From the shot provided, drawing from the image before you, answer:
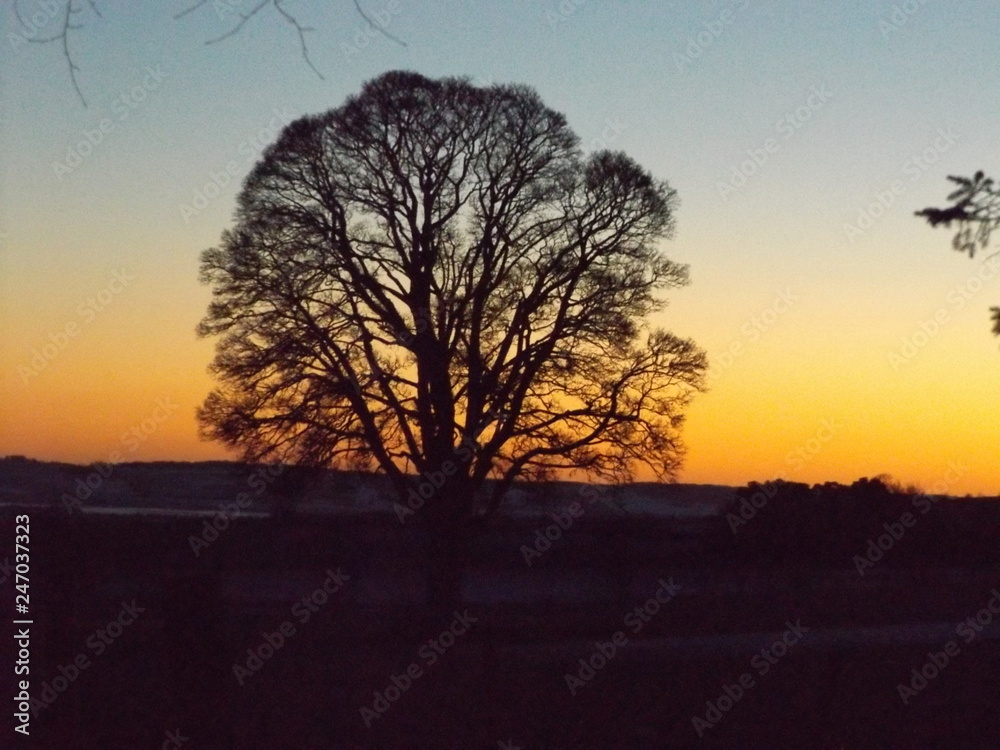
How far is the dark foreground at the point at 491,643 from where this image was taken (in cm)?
1013

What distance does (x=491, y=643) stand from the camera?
11.1 metres

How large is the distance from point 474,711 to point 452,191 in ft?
49.1

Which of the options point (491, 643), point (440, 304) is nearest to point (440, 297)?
point (440, 304)

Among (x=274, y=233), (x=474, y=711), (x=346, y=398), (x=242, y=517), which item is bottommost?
(x=474, y=711)

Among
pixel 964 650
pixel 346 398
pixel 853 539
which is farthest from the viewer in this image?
pixel 853 539

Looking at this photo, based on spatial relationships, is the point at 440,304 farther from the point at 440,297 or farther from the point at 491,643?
the point at 491,643

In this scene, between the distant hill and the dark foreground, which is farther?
the distant hill

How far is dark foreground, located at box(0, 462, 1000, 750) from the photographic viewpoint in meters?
10.1

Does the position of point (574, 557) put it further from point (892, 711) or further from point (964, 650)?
point (892, 711)

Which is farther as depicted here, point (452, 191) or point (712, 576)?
point (712, 576)

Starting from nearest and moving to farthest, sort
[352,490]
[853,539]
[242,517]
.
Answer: [352,490] < [242,517] < [853,539]

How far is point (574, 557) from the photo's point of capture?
2719 centimetres

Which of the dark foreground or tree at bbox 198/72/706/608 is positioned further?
tree at bbox 198/72/706/608

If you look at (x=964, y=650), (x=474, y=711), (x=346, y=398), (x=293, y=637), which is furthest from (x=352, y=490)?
(x=474, y=711)
